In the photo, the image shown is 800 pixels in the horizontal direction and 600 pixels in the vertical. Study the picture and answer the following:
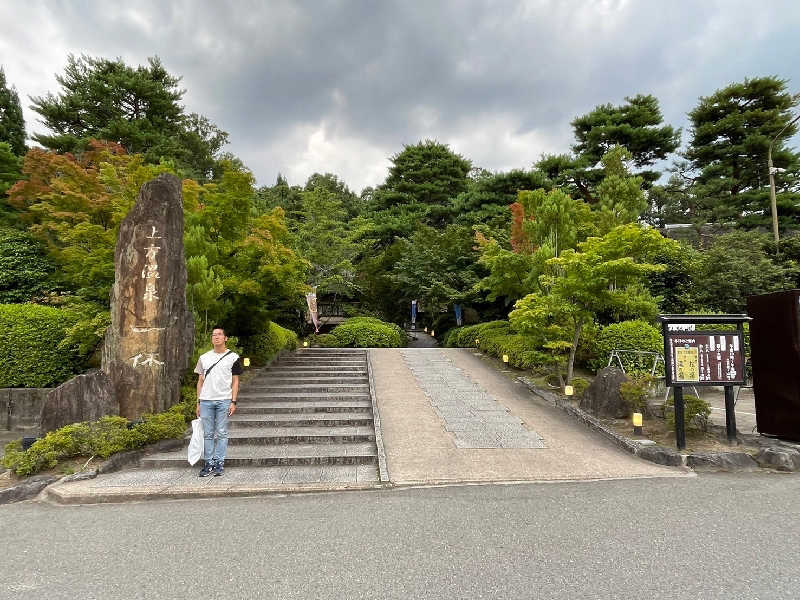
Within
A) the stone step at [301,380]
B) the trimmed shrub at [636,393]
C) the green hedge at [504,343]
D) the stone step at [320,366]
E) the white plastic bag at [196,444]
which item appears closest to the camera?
the white plastic bag at [196,444]

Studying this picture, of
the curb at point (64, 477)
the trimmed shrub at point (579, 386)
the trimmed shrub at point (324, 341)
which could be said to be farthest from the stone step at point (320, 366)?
the trimmed shrub at point (579, 386)

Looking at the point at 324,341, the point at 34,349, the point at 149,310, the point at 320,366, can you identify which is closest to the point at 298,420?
the point at 149,310

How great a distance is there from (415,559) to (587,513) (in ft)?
6.03

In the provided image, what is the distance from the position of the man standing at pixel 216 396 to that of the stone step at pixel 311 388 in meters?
3.53

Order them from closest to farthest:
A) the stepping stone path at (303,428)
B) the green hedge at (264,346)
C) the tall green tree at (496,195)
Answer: the stepping stone path at (303,428)
the green hedge at (264,346)
the tall green tree at (496,195)

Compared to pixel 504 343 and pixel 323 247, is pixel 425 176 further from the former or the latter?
pixel 504 343

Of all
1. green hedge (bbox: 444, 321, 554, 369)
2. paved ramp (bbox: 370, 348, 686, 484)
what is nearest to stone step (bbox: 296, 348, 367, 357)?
paved ramp (bbox: 370, 348, 686, 484)

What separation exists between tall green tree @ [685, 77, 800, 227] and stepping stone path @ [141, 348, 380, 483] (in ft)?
62.3

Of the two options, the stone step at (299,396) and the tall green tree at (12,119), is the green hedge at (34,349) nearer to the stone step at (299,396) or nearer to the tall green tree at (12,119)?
the stone step at (299,396)

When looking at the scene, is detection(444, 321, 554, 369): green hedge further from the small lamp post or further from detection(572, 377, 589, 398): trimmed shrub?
the small lamp post

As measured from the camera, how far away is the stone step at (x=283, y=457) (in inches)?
205

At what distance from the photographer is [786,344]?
5.66 metres

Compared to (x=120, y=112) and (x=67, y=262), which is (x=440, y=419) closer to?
(x=67, y=262)

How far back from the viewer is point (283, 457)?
17.4ft
